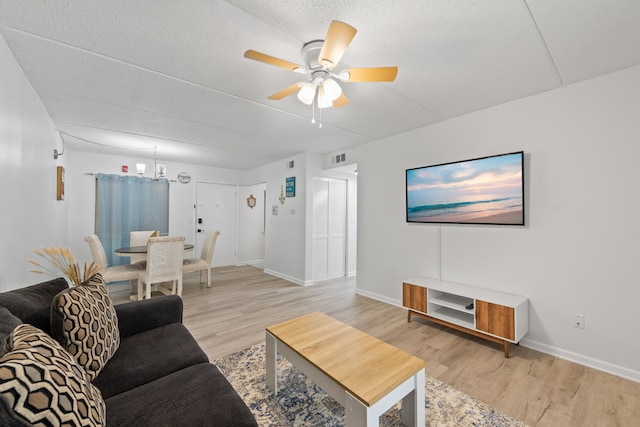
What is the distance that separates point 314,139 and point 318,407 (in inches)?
128

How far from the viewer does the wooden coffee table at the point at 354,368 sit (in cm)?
126

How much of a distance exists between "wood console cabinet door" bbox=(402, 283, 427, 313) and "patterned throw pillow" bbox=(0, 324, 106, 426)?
278 centimetres

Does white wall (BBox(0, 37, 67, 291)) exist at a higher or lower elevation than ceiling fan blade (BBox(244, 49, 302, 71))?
lower

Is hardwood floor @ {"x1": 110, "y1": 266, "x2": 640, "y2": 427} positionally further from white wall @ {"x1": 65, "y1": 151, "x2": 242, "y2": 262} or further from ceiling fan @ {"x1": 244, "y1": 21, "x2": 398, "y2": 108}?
ceiling fan @ {"x1": 244, "y1": 21, "x2": 398, "y2": 108}

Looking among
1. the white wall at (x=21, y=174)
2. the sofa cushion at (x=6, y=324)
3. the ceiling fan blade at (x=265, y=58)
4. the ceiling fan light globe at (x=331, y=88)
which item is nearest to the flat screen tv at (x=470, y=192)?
the ceiling fan light globe at (x=331, y=88)

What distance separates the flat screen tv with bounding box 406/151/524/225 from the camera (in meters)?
2.55

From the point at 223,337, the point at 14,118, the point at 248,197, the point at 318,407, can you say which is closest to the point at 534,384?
the point at 318,407

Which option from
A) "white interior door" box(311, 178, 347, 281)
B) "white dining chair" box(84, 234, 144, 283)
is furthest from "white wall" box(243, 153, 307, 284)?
"white dining chair" box(84, 234, 144, 283)

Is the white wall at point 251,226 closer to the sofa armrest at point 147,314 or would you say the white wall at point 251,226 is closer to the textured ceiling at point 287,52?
the textured ceiling at point 287,52

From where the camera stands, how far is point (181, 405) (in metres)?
1.08

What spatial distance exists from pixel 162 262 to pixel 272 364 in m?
2.57

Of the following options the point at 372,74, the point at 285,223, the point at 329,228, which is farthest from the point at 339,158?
the point at 372,74

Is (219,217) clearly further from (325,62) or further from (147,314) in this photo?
(325,62)

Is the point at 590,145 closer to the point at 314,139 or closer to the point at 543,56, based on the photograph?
the point at 543,56
